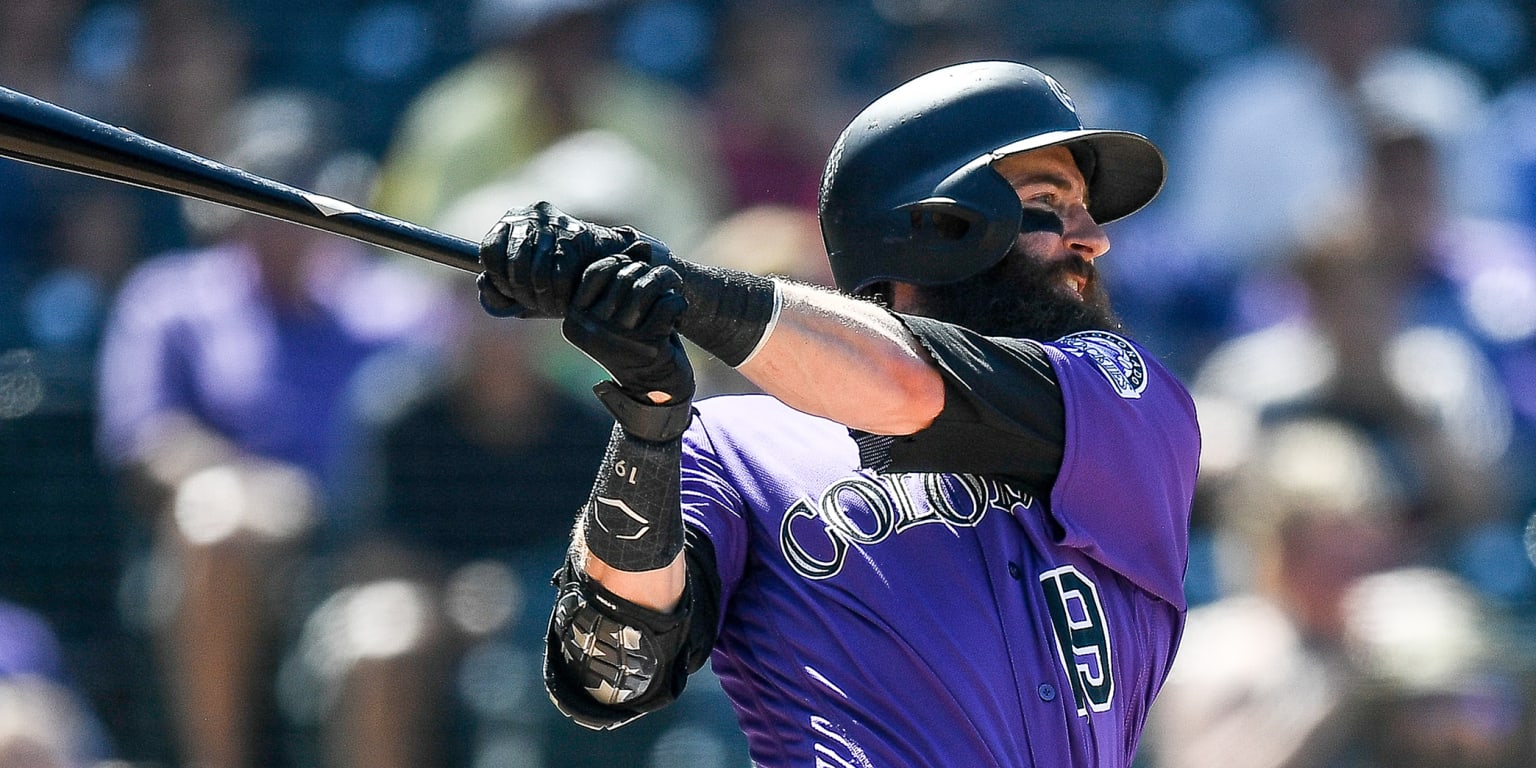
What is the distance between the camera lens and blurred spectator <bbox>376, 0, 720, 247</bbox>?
644 cm

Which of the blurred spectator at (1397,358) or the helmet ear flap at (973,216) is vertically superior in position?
the blurred spectator at (1397,358)

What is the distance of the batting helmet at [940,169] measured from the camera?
2.88m

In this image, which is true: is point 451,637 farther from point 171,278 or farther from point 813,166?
point 813,166

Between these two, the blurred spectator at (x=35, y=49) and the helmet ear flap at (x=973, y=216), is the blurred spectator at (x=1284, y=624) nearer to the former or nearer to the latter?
the helmet ear flap at (x=973, y=216)

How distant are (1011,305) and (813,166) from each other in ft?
11.8

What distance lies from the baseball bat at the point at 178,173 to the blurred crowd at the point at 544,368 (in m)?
2.87

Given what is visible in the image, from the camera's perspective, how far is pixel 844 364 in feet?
8.07

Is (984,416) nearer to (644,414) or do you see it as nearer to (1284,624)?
(644,414)

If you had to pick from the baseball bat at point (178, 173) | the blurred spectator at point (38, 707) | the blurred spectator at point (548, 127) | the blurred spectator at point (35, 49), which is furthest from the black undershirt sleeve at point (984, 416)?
the blurred spectator at point (35, 49)

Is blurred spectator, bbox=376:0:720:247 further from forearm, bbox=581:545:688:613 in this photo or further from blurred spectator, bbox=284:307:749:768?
forearm, bbox=581:545:688:613

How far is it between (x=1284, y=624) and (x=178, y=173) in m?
3.46

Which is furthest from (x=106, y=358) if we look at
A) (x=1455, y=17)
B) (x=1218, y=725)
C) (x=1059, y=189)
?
(x=1455, y=17)

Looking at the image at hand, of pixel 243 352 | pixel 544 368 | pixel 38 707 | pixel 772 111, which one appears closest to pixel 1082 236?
pixel 544 368

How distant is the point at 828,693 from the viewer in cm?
271
